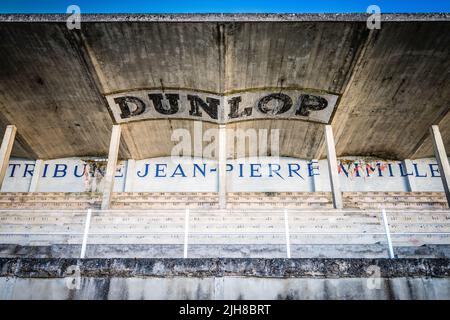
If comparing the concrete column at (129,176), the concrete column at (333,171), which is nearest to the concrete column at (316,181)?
the concrete column at (333,171)

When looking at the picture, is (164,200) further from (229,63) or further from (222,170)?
(229,63)

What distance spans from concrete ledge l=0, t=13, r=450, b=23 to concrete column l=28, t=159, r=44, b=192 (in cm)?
1010

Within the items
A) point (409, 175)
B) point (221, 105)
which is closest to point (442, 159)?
point (409, 175)

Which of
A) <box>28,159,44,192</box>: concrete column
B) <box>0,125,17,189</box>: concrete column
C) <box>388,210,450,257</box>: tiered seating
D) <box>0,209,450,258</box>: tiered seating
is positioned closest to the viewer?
<box>0,209,450,258</box>: tiered seating

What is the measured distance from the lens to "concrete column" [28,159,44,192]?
17.9m

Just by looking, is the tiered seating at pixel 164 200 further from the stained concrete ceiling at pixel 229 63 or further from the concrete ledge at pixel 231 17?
the concrete ledge at pixel 231 17

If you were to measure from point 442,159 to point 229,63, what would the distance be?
9.35 metres

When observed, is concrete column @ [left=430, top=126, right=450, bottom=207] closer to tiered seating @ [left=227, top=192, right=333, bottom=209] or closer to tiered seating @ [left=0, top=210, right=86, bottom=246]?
tiered seating @ [left=227, top=192, right=333, bottom=209]

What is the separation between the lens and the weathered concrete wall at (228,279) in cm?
388

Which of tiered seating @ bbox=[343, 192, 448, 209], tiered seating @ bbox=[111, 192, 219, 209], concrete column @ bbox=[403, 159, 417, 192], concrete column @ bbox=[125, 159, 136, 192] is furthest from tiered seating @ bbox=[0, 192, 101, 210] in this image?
concrete column @ bbox=[403, 159, 417, 192]

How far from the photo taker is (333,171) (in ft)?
43.4

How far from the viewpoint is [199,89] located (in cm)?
1286
